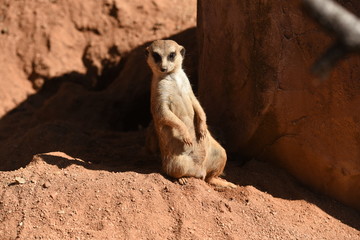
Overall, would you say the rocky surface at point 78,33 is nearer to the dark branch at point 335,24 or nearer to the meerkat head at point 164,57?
the meerkat head at point 164,57

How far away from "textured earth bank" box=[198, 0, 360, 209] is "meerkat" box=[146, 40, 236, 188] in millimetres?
406

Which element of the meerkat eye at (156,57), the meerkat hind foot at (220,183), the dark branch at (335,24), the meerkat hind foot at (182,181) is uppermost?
the dark branch at (335,24)

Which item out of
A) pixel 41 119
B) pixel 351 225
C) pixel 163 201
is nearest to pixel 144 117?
pixel 41 119

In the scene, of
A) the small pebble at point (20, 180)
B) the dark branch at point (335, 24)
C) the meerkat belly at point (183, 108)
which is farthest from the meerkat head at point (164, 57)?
the dark branch at point (335, 24)

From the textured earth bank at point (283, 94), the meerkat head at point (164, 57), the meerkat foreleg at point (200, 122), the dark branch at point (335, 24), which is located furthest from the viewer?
the meerkat foreleg at point (200, 122)

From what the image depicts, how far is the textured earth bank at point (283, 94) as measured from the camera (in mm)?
3303

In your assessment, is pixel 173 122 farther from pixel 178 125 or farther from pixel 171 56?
pixel 171 56

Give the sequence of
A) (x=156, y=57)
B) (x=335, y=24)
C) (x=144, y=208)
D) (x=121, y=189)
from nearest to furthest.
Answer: (x=335, y=24), (x=144, y=208), (x=121, y=189), (x=156, y=57)

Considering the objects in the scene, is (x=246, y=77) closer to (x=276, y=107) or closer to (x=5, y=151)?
(x=276, y=107)

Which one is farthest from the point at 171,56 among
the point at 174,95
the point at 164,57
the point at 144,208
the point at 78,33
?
the point at 78,33

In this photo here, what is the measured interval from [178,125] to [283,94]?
81cm

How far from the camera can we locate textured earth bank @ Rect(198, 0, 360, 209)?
330 centimetres

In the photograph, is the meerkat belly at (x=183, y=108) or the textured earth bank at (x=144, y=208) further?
the meerkat belly at (x=183, y=108)

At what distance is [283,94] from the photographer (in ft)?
11.5
